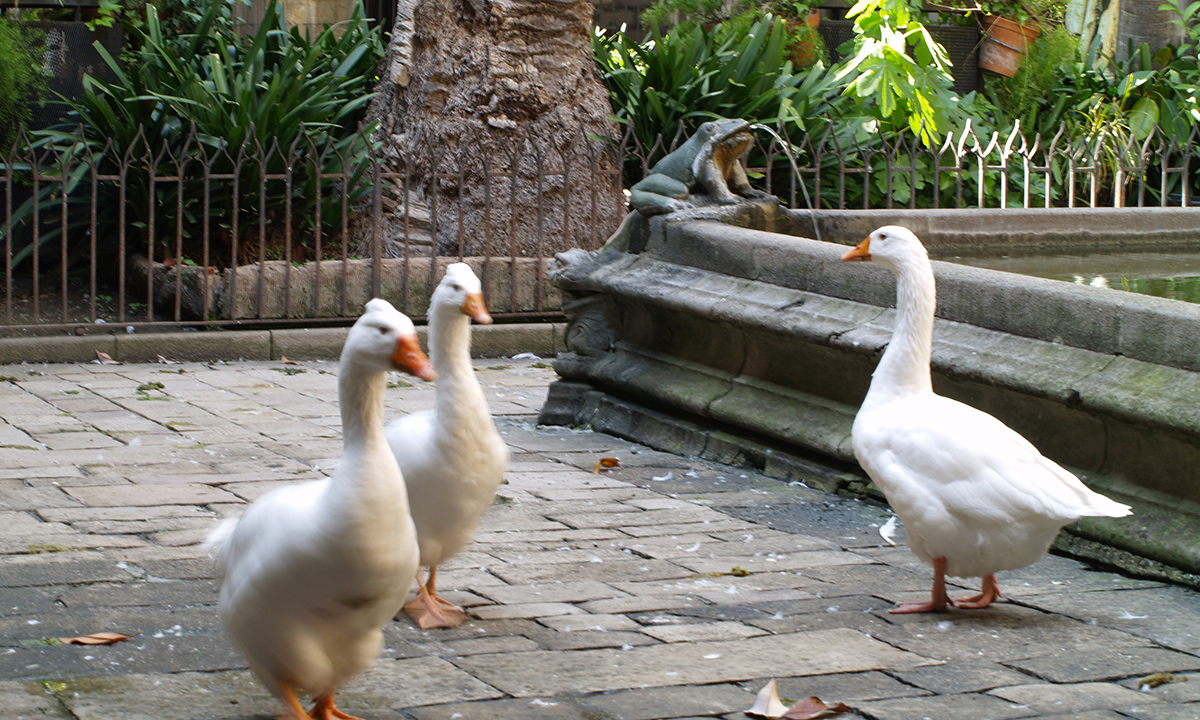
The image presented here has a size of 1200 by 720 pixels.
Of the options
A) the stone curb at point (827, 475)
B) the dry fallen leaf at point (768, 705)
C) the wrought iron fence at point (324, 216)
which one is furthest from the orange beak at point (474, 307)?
the wrought iron fence at point (324, 216)

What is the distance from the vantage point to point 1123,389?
166 inches

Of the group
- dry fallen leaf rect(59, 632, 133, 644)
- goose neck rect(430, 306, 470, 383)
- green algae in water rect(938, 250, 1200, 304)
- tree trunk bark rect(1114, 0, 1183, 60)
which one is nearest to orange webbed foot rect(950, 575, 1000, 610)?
goose neck rect(430, 306, 470, 383)

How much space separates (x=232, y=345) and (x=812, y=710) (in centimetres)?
656

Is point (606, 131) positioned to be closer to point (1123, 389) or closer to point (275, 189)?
point (275, 189)

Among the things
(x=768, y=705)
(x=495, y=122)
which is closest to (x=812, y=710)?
(x=768, y=705)

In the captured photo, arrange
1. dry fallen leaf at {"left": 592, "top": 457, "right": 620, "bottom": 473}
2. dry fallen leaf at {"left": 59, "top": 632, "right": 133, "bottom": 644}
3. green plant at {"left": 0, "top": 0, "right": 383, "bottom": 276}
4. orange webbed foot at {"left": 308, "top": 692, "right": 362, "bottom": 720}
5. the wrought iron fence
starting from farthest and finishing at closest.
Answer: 1. green plant at {"left": 0, "top": 0, "right": 383, "bottom": 276}
2. the wrought iron fence
3. dry fallen leaf at {"left": 592, "top": 457, "right": 620, "bottom": 473}
4. dry fallen leaf at {"left": 59, "top": 632, "right": 133, "bottom": 644}
5. orange webbed foot at {"left": 308, "top": 692, "right": 362, "bottom": 720}

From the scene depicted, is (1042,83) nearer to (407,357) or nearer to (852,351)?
(852,351)

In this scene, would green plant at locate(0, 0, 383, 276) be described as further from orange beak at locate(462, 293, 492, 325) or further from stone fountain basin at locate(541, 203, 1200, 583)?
orange beak at locate(462, 293, 492, 325)

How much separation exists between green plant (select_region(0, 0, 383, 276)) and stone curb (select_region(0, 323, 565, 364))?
2.33 feet

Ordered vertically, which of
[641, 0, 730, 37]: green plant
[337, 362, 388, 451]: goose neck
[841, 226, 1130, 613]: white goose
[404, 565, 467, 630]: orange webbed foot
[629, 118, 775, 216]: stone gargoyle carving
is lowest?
[404, 565, 467, 630]: orange webbed foot

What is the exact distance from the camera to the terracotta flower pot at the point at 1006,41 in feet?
46.3

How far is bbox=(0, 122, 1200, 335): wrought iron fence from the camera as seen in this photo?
904 centimetres

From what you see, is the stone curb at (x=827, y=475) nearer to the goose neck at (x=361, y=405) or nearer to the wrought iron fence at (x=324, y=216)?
the wrought iron fence at (x=324, y=216)

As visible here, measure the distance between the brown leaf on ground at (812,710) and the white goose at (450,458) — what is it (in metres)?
1.10
